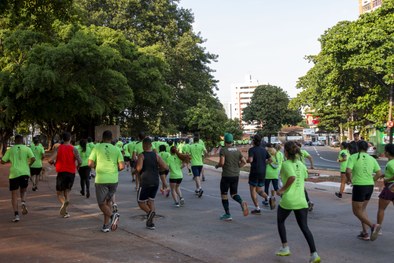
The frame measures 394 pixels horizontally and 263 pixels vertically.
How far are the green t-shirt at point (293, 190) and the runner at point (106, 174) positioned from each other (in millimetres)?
3153

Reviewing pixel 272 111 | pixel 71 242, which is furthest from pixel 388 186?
pixel 272 111

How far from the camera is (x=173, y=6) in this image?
43250 millimetres

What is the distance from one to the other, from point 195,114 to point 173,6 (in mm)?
12838

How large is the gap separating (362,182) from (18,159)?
6.66m

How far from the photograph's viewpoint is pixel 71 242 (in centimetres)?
722

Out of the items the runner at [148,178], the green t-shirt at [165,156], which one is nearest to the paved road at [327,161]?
the green t-shirt at [165,156]

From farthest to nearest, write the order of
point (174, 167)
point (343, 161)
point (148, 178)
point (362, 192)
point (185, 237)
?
point (343, 161)
point (174, 167)
point (148, 178)
point (185, 237)
point (362, 192)

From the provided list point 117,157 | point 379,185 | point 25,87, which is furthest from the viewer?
point 25,87

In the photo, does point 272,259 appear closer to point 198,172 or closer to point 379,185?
point 198,172

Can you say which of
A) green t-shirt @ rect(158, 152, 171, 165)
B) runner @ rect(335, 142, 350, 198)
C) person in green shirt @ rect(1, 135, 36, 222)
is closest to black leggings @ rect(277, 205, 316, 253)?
person in green shirt @ rect(1, 135, 36, 222)

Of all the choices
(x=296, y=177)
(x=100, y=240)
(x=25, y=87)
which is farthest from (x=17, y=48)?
(x=296, y=177)

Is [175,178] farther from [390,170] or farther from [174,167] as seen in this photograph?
[390,170]

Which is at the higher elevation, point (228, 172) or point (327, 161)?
point (228, 172)

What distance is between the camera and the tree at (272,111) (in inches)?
2948
